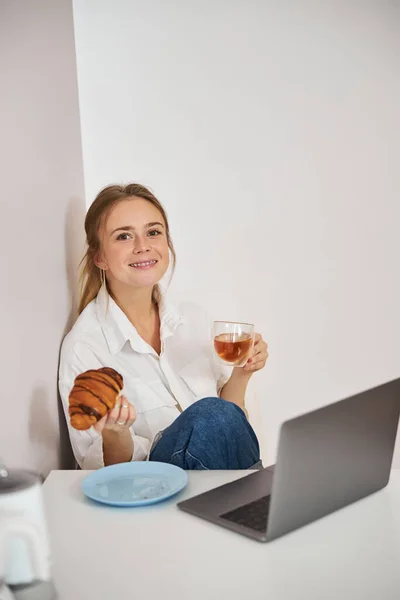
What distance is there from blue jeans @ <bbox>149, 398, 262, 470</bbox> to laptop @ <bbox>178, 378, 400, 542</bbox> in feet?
0.71

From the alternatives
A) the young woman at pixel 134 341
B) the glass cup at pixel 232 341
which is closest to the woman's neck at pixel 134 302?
the young woman at pixel 134 341

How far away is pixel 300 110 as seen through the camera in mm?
2271

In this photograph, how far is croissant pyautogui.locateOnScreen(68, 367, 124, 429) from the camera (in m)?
1.26

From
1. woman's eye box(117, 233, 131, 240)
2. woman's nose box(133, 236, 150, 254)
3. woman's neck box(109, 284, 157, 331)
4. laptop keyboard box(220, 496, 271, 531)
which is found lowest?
laptop keyboard box(220, 496, 271, 531)

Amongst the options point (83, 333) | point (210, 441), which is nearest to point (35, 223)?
point (83, 333)

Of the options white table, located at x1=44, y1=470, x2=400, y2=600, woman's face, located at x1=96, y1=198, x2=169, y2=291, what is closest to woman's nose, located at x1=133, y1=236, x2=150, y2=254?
woman's face, located at x1=96, y1=198, x2=169, y2=291

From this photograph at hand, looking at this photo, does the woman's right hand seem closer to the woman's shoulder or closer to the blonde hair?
the woman's shoulder

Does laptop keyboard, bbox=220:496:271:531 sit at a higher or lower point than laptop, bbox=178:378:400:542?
lower

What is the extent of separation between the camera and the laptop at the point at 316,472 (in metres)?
0.99

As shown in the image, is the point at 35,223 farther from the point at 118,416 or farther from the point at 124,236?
the point at 118,416

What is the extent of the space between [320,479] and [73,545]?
1.18ft

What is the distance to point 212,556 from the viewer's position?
0.98 meters

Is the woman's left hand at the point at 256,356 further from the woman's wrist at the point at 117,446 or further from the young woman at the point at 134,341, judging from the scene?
the woman's wrist at the point at 117,446

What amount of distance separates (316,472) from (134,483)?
1.11 ft
